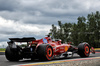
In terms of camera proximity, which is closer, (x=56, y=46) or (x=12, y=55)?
(x=12, y=55)

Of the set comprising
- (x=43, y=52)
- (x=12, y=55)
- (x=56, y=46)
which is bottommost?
(x=12, y=55)

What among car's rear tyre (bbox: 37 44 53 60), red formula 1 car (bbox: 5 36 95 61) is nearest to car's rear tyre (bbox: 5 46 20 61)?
red formula 1 car (bbox: 5 36 95 61)

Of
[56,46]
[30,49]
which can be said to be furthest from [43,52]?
[56,46]

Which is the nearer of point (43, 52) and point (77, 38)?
point (43, 52)

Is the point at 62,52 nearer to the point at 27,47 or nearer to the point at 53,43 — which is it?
the point at 53,43

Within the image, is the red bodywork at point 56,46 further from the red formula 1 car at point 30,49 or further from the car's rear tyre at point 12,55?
the car's rear tyre at point 12,55

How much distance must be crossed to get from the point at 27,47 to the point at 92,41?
51171 mm

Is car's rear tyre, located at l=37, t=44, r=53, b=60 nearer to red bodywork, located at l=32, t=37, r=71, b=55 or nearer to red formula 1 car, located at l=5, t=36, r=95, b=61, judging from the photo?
red formula 1 car, located at l=5, t=36, r=95, b=61

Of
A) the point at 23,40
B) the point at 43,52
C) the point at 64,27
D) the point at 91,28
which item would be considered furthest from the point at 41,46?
the point at 64,27

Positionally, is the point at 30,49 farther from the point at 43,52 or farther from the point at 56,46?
the point at 56,46

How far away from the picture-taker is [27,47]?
37.1 feet

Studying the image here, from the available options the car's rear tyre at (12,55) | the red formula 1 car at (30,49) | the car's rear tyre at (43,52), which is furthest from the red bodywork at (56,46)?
the car's rear tyre at (12,55)

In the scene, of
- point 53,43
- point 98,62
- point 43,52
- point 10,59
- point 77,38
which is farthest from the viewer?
point 77,38

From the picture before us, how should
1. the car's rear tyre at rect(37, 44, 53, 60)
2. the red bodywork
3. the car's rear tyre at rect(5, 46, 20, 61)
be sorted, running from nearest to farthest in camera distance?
the car's rear tyre at rect(37, 44, 53, 60) < the car's rear tyre at rect(5, 46, 20, 61) < the red bodywork
